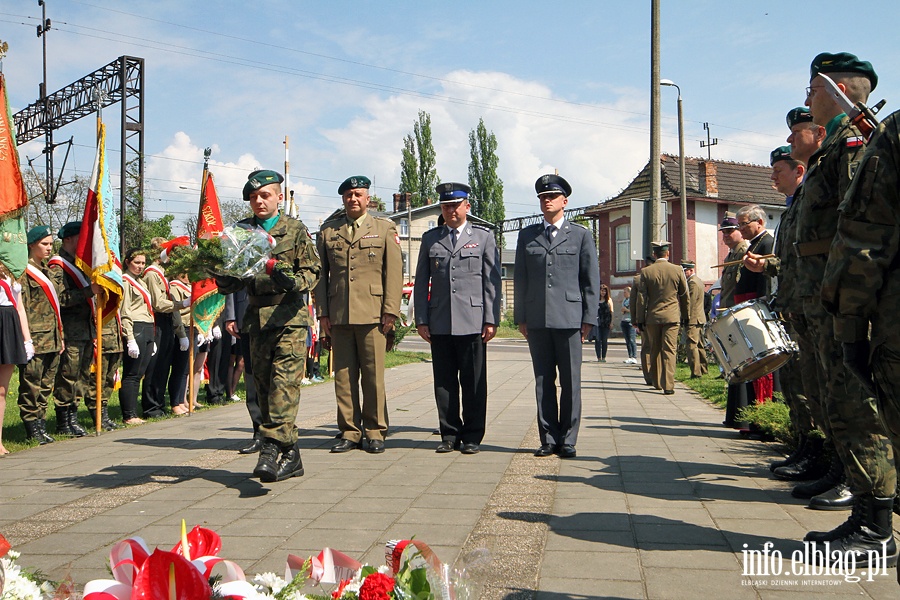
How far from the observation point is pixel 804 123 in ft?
18.6

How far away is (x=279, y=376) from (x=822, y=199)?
3754mm

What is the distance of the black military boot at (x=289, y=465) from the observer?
20.3 feet

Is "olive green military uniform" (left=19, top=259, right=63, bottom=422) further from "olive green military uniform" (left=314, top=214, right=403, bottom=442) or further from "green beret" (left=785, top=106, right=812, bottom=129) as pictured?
"green beret" (left=785, top=106, right=812, bottom=129)

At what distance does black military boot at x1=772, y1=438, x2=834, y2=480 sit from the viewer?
6035 millimetres

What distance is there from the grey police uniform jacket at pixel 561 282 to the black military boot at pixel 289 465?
2.32 meters

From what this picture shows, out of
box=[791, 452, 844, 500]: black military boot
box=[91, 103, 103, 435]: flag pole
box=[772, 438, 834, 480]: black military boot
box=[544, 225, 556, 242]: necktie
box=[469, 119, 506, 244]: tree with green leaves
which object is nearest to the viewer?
box=[791, 452, 844, 500]: black military boot

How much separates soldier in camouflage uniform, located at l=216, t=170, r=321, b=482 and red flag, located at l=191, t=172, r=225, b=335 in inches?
136

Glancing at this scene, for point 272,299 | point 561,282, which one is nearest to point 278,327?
point 272,299

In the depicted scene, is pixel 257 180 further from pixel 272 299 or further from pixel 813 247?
pixel 813 247

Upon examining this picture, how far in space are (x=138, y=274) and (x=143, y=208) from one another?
1661cm

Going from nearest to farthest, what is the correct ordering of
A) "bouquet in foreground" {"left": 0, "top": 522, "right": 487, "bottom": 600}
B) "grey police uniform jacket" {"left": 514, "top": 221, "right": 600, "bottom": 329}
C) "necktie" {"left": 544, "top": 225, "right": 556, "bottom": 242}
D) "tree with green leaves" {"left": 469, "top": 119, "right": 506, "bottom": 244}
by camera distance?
"bouquet in foreground" {"left": 0, "top": 522, "right": 487, "bottom": 600}, "grey police uniform jacket" {"left": 514, "top": 221, "right": 600, "bottom": 329}, "necktie" {"left": 544, "top": 225, "right": 556, "bottom": 242}, "tree with green leaves" {"left": 469, "top": 119, "right": 506, "bottom": 244}

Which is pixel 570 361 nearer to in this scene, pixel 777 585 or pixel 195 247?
pixel 195 247

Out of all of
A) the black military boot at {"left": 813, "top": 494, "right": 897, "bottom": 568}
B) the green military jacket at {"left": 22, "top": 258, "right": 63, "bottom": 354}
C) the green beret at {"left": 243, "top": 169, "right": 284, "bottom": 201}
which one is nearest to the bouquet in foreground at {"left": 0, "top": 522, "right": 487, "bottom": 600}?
the black military boot at {"left": 813, "top": 494, "right": 897, "bottom": 568}

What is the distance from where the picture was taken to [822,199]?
436 centimetres
